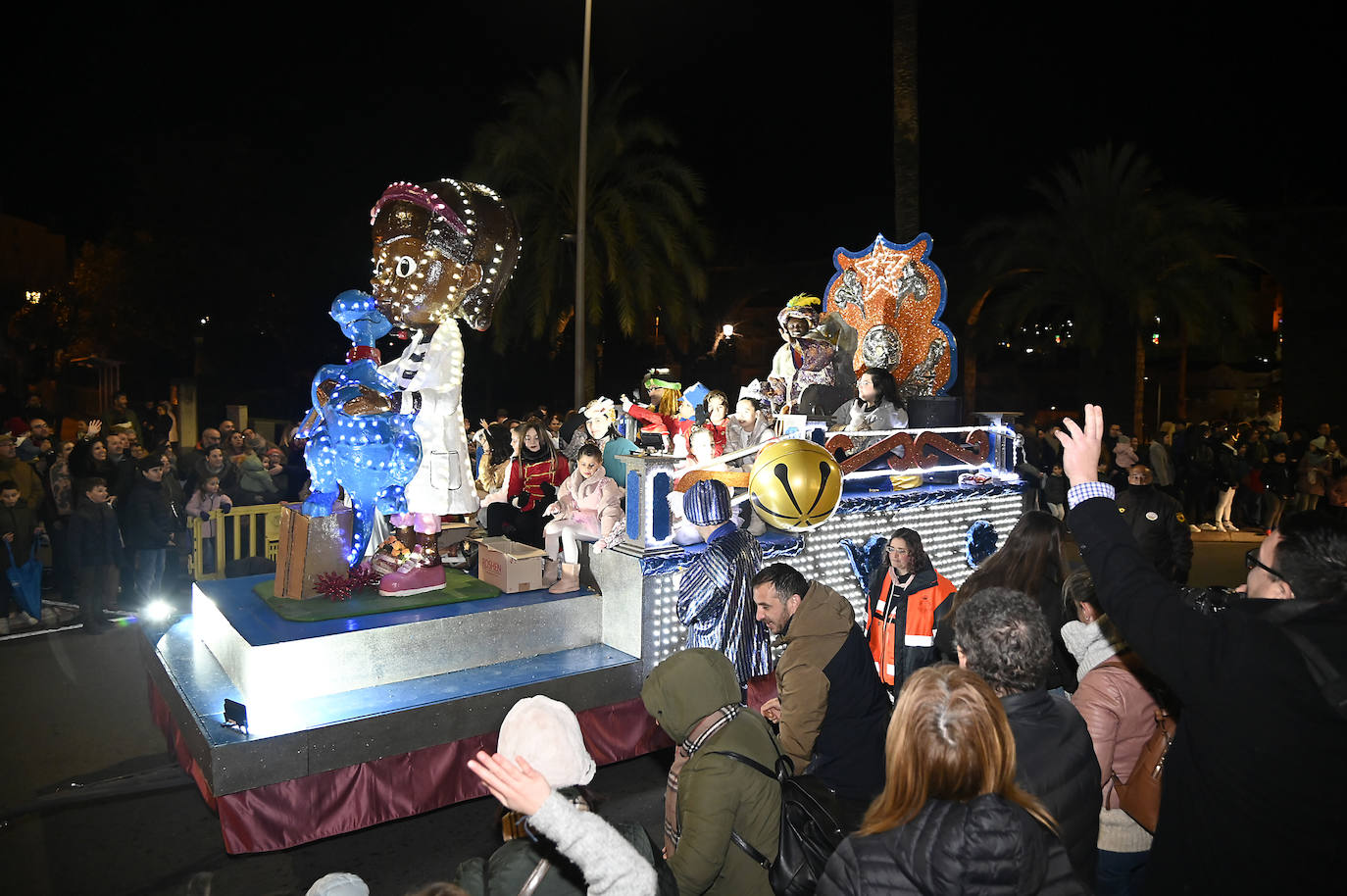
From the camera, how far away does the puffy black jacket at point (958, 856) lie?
207 cm

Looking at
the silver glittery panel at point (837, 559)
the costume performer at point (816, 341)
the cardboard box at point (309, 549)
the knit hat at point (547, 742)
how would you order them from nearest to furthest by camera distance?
1. the knit hat at point (547, 742)
2. the cardboard box at point (309, 549)
3. the silver glittery panel at point (837, 559)
4. the costume performer at point (816, 341)

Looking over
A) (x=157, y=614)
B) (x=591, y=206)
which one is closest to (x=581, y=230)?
(x=591, y=206)

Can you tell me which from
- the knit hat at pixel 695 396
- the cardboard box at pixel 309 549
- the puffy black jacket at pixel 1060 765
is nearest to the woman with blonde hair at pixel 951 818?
the puffy black jacket at pixel 1060 765

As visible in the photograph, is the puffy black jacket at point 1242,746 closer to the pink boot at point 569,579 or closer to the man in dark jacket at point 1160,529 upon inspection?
the man in dark jacket at point 1160,529

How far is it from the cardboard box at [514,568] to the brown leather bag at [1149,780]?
4.22 m

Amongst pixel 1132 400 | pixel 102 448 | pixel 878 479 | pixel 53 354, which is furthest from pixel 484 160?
pixel 53 354

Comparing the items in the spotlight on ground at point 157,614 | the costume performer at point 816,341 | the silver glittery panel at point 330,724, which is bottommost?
the silver glittery panel at point 330,724

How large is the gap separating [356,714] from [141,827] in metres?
1.57

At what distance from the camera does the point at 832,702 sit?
13.1 ft

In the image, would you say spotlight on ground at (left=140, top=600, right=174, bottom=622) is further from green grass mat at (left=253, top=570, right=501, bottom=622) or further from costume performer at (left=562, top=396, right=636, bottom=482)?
costume performer at (left=562, top=396, right=636, bottom=482)

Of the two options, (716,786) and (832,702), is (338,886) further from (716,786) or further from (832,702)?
(832,702)

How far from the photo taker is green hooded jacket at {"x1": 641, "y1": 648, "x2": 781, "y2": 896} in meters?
2.92

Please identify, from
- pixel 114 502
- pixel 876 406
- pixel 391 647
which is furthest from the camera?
pixel 114 502

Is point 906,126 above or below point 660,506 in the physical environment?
above
